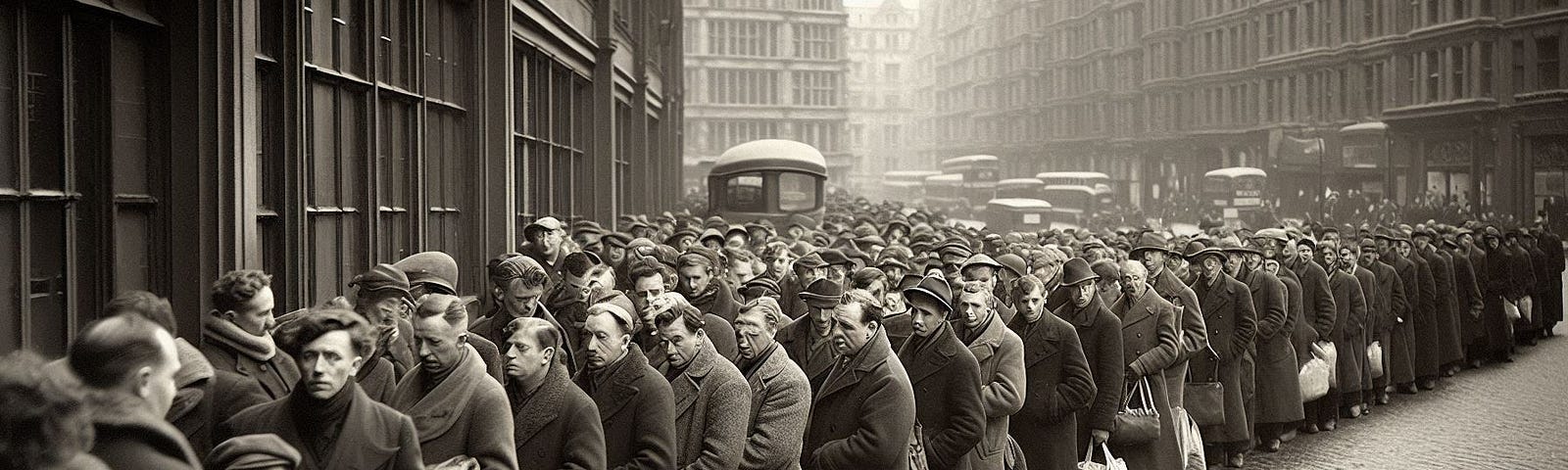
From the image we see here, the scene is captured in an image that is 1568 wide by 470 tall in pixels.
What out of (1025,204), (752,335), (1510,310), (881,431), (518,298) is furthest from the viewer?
(1025,204)

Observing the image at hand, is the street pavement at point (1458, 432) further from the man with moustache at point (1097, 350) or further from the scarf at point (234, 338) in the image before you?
the scarf at point (234, 338)

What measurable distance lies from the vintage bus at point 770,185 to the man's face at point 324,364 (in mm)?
30020

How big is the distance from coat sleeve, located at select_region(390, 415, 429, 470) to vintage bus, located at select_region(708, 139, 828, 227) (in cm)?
3002

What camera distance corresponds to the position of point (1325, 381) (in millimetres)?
14023

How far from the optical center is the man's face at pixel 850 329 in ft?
21.9

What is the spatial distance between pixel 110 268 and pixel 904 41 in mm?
141998

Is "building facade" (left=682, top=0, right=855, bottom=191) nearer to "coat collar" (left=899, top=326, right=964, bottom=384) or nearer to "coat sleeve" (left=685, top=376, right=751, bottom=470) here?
"coat collar" (left=899, top=326, right=964, bottom=384)

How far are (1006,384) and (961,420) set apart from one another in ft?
2.74

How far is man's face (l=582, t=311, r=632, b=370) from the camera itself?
18.6 feet

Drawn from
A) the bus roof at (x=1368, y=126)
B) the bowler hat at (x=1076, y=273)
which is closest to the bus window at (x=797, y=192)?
the bus roof at (x=1368, y=126)

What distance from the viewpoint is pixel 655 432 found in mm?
5598

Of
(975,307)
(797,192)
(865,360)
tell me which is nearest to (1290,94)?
(797,192)

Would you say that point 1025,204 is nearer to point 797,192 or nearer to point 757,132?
point 797,192

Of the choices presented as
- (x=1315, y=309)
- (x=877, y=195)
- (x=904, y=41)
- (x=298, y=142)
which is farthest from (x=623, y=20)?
(x=904, y=41)
